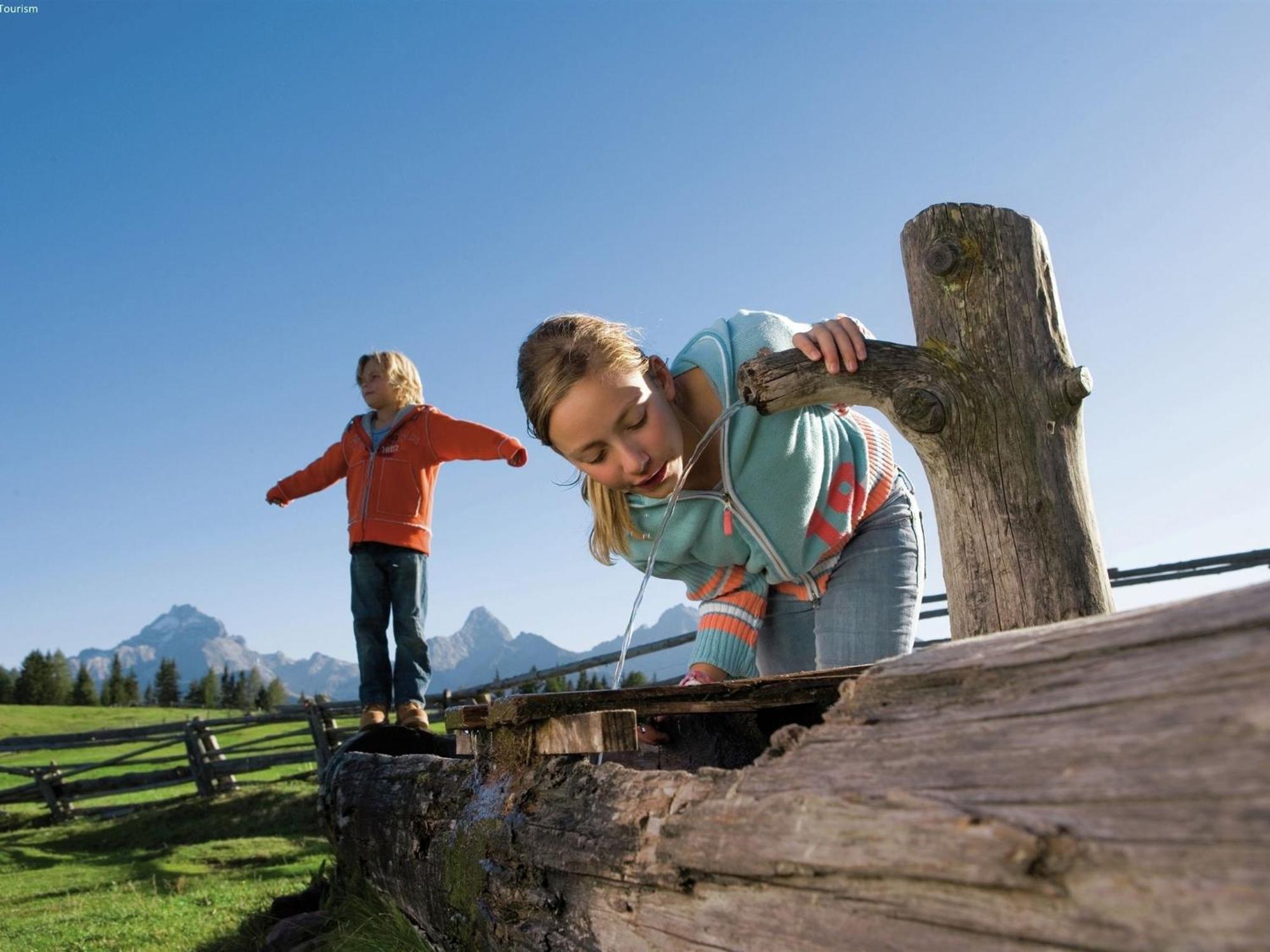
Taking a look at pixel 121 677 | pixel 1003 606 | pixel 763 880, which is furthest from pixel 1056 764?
pixel 121 677

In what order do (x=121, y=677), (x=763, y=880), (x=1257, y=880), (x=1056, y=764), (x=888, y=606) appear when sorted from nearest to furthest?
(x=1257, y=880), (x=1056, y=764), (x=763, y=880), (x=888, y=606), (x=121, y=677)

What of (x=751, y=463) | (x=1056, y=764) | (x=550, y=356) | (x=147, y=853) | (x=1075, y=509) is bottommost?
(x=147, y=853)

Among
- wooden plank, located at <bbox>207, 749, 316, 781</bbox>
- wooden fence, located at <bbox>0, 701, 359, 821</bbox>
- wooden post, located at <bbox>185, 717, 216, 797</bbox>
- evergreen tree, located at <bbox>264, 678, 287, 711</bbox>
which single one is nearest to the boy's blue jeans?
wooden fence, located at <bbox>0, 701, 359, 821</bbox>

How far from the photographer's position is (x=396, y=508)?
6453 millimetres

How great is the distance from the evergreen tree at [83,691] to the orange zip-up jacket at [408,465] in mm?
67579

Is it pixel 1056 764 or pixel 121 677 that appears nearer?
pixel 1056 764

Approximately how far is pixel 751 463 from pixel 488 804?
1321mm

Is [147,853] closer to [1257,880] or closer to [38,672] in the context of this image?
[1257,880]

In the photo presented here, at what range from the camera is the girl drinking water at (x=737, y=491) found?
115 inches

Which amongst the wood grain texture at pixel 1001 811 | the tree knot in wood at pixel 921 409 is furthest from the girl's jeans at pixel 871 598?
the wood grain texture at pixel 1001 811

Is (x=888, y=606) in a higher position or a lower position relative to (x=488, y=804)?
higher

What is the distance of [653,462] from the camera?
293 centimetres

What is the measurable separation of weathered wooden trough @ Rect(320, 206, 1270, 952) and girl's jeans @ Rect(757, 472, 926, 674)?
0.45m

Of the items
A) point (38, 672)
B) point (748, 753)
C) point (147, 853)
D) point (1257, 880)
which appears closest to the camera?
point (1257, 880)
